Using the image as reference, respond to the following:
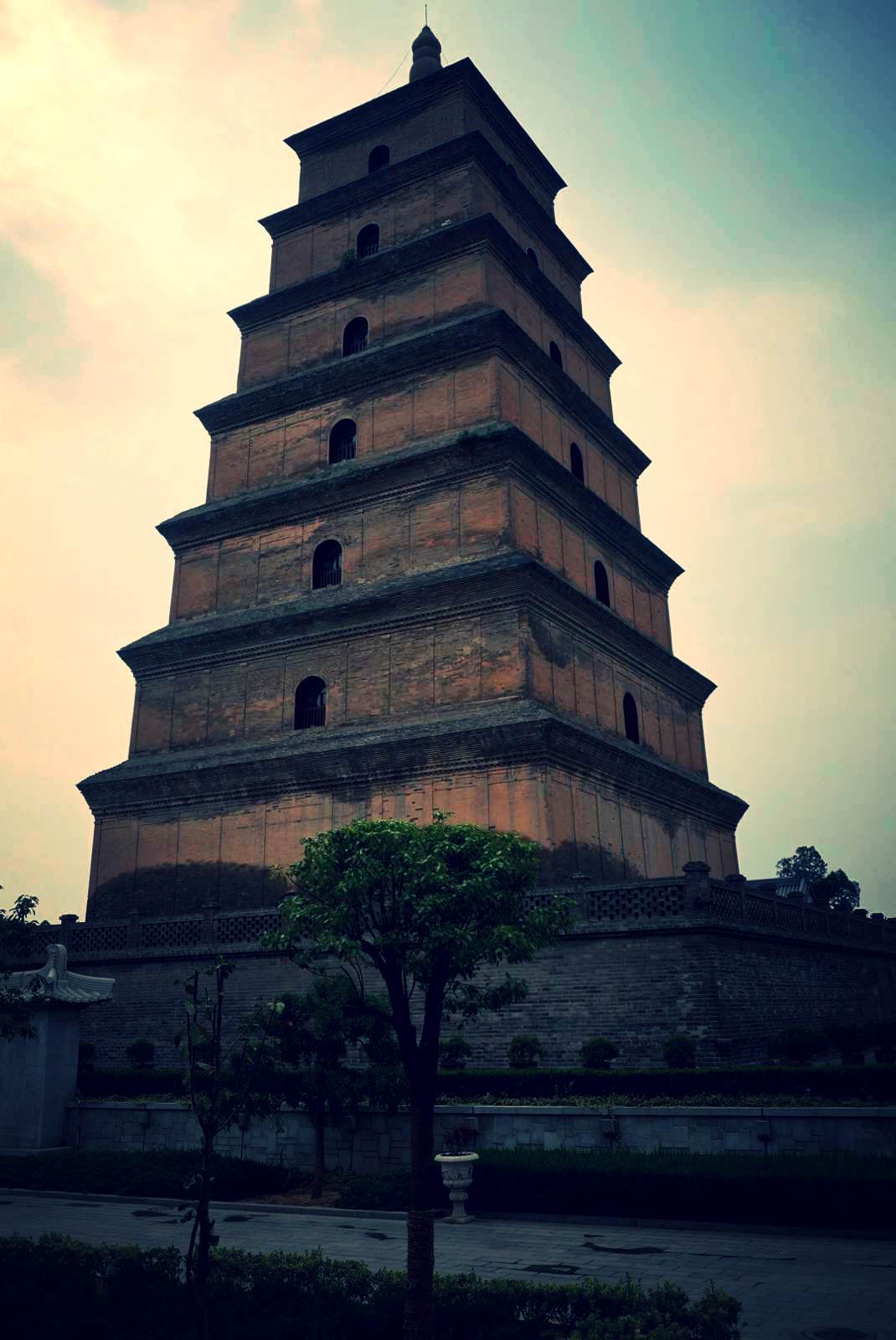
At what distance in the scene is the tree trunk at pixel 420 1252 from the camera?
7266mm

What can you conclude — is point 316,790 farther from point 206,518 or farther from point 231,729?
point 206,518

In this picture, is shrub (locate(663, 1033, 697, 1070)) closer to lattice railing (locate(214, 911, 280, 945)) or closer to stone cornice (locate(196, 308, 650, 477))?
lattice railing (locate(214, 911, 280, 945))

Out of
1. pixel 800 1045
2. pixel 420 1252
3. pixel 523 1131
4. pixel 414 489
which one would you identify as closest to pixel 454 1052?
pixel 523 1131

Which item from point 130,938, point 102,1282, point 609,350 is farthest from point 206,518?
point 102,1282

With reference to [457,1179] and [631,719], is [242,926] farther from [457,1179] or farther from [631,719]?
[631,719]

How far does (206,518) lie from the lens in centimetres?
2733

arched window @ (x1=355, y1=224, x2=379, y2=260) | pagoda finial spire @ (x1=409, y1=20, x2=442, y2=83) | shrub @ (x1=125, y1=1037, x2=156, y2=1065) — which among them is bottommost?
shrub @ (x1=125, y1=1037, x2=156, y2=1065)

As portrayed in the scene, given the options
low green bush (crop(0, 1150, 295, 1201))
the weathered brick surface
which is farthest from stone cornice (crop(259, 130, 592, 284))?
low green bush (crop(0, 1150, 295, 1201))

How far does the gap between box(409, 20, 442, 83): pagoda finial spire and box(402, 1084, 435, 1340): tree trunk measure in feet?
111

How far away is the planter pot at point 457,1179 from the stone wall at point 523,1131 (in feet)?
3.85

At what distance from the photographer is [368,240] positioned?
28844 mm

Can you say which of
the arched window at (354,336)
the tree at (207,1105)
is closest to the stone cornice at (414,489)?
the arched window at (354,336)

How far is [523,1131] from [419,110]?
2647cm

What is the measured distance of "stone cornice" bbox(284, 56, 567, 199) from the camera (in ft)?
94.9
